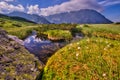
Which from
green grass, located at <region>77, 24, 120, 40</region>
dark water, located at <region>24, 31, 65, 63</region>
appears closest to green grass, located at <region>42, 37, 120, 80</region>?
dark water, located at <region>24, 31, 65, 63</region>

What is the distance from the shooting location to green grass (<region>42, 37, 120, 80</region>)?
967 cm

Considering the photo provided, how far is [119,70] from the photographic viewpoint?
31.9 feet

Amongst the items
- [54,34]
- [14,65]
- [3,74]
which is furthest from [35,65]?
[54,34]

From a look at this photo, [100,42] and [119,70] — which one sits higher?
[100,42]

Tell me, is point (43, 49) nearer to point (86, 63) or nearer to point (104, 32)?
point (86, 63)

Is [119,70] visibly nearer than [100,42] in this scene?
Yes

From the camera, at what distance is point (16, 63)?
9773 millimetres

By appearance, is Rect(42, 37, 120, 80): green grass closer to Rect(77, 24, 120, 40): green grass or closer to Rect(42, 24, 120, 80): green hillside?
Rect(42, 24, 120, 80): green hillside

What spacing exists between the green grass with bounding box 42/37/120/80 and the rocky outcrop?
2.49ft

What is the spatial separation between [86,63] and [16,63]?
9.94 ft

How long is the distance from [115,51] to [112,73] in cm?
154

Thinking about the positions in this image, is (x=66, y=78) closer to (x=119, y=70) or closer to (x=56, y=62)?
(x=56, y=62)

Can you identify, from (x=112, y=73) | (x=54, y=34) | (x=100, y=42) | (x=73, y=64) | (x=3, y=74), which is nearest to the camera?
(x=3, y=74)

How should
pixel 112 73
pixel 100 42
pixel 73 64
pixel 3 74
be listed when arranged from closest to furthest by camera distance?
pixel 3 74 → pixel 112 73 → pixel 73 64 → pixel 100 42
